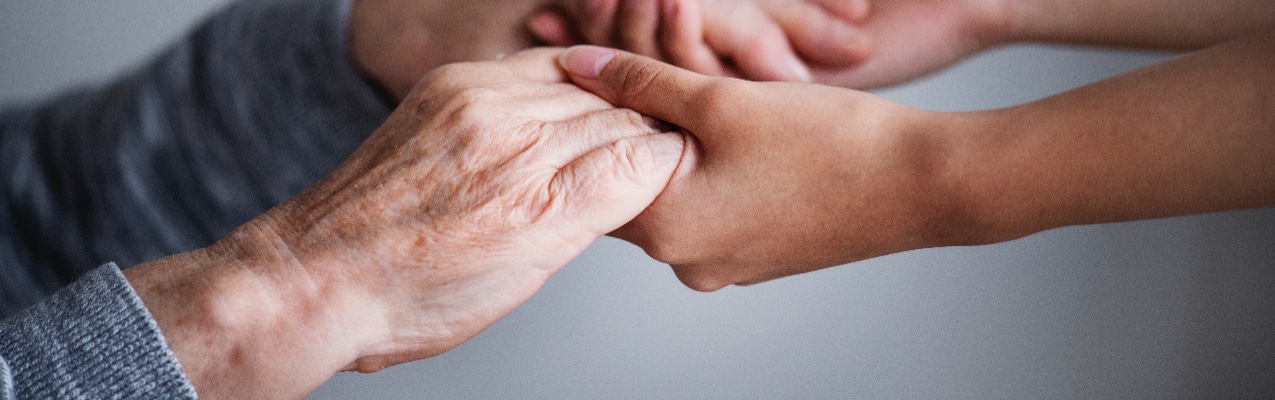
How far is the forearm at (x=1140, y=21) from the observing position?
0.78 m

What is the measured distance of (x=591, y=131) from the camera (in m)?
0.66

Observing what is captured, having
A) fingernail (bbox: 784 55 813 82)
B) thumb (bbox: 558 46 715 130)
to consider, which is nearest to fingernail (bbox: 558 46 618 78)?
thumb (bbox: 558 46 715 130)

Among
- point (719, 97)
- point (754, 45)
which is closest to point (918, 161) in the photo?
point (719, 97)

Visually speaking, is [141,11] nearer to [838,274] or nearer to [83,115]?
[83,115]

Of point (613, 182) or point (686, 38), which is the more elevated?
point (686, 38)

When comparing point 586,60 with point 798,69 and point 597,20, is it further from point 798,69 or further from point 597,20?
point 798,69

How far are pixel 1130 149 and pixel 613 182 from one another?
1.12 ft

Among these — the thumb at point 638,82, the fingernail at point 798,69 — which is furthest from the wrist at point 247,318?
the fingernail at point 798,69

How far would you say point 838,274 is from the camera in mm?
1123

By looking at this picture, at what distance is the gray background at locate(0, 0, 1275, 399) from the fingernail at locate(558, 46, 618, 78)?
0.41 metres

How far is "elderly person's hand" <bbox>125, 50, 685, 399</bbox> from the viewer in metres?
0.54

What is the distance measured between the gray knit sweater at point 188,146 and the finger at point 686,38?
33cm

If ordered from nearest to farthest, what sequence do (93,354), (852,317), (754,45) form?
(93,354)
(754,45)
(852,317)

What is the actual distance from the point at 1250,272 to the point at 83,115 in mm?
1561
